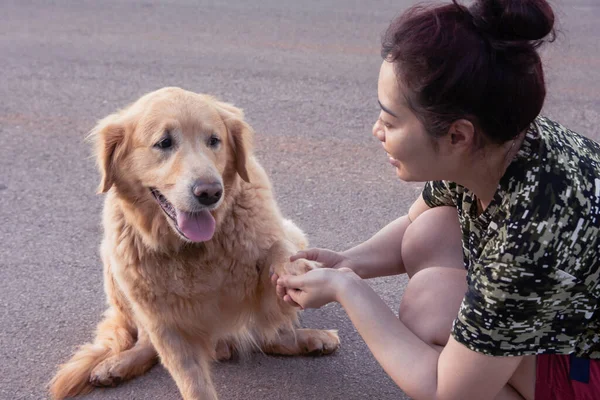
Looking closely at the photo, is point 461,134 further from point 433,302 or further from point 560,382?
point 560,382

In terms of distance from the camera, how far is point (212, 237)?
9.51 ft

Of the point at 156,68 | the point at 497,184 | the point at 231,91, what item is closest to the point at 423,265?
the point at 497,184

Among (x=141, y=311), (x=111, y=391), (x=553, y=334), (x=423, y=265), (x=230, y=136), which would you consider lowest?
(x=111, y=391)

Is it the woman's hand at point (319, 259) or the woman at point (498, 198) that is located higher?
the woman at point (498, 198)

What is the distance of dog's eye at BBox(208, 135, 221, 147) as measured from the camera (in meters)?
2.91

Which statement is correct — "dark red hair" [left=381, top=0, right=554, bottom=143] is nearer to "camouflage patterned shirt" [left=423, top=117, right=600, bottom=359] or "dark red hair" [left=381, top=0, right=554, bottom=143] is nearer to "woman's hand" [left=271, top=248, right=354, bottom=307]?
"camouflage patterned shirt" [left=423, top=117, right=600, bottom=359]

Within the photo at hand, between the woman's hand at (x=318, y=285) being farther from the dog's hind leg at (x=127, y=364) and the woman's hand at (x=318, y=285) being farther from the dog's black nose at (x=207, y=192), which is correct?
the dog's hind leg at (x=127, y=364)

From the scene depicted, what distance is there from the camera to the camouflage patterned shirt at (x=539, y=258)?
202 cm

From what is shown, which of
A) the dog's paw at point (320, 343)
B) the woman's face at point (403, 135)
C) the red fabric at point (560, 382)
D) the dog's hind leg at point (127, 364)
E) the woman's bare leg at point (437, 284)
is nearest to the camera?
the woman's face at point (403, 135)

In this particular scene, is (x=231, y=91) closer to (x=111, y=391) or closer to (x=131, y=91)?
(x=131, y=91)

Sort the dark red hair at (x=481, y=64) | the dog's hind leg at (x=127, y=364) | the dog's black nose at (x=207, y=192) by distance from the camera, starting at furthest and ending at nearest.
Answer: the dog's hind leg at (x=127, y=364)
the dog's black nose at (x=207, y=192)
the dark red hair at (x=481, y=64)

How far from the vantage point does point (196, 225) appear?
2.79 metres

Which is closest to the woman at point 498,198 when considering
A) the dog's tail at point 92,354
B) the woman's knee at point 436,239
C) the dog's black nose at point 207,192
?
the woman's knee at point 436,239

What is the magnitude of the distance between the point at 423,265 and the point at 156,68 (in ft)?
13.9
